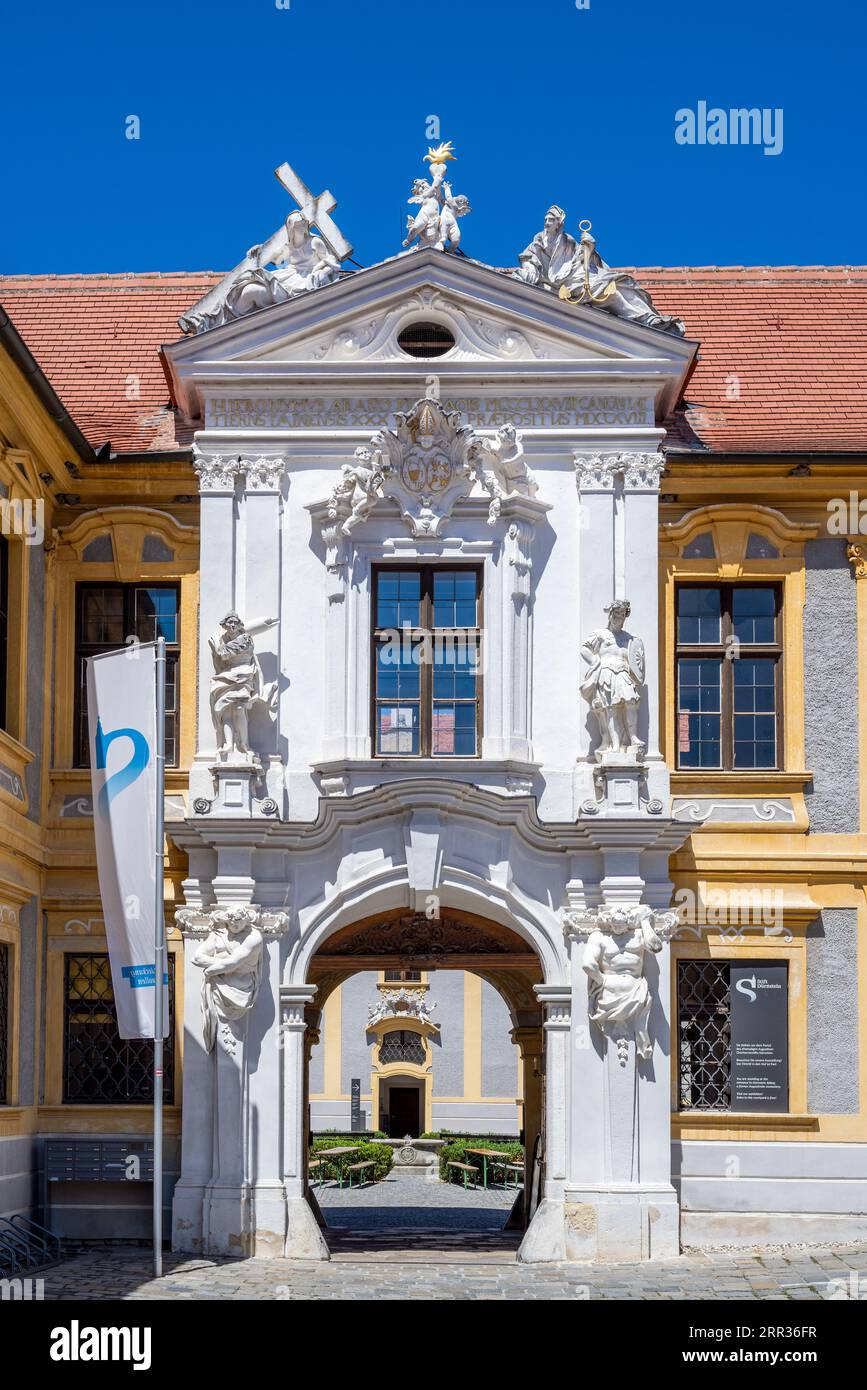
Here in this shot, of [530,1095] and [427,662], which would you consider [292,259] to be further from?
[530,1095]

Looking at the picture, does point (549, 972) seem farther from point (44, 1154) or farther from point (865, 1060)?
point (44, 1154)

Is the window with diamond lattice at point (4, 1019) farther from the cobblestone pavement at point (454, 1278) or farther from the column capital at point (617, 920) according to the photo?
the column capital at point (617, 920)

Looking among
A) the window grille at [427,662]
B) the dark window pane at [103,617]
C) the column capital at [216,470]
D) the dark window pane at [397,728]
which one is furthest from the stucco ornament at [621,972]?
the dark window pane at [103,617]

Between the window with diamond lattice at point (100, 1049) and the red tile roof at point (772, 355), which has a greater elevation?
the red tile roof at point (772, 355)

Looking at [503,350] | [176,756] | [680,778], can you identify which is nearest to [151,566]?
[176,756]

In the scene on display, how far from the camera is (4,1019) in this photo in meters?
20.4

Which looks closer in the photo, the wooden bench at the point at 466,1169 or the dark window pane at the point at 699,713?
the dark window pane at the point at 699,713

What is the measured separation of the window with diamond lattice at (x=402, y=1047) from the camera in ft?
172

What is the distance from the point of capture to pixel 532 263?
21734 mm

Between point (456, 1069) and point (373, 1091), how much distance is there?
218cm

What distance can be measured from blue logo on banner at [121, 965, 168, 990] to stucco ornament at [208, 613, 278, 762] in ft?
8.29

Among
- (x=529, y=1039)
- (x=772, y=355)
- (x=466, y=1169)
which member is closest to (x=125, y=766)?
(x=529, y=1039)

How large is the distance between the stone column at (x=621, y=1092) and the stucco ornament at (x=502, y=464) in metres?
4.24

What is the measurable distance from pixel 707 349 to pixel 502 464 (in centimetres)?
434
